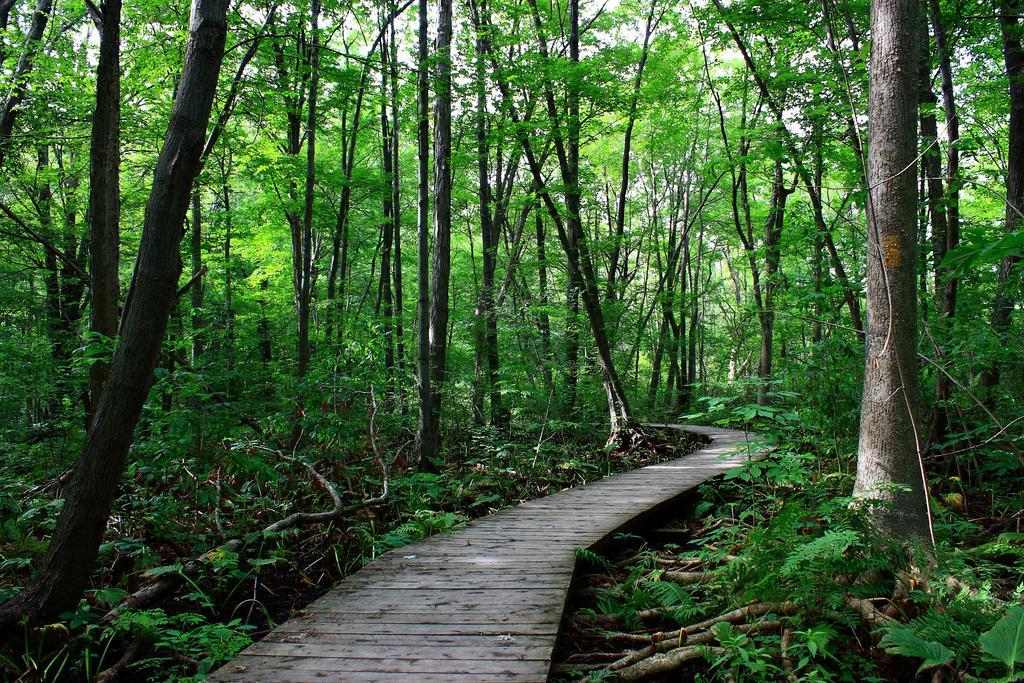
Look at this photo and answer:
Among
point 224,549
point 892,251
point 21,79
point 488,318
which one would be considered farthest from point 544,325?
point 21,79

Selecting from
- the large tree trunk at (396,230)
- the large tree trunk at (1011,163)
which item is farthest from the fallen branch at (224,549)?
the large tree trunk at (1011,163)

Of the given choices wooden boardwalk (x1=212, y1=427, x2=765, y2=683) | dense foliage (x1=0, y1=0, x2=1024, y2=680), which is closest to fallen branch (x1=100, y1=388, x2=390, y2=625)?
dense foliage (x1=0, y1=0, x2=1024, y2=680)

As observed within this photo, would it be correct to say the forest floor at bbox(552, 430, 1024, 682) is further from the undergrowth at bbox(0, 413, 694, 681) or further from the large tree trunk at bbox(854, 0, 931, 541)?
the undergrowth at bbox(0, 413, 694, 681)

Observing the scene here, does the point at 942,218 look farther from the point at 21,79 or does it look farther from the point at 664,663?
the point at 21,79

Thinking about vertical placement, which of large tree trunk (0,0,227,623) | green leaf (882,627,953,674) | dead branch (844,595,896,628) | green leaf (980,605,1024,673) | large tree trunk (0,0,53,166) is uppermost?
large tree trunk (0,0,53,166)

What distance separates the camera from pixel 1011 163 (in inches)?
231

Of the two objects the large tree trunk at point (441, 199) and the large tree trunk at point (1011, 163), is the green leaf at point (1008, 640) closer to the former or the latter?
the large tree trunk at point (1011, 163)

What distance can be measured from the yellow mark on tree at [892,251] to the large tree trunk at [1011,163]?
254 cm

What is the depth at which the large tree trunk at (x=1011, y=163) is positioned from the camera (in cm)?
548

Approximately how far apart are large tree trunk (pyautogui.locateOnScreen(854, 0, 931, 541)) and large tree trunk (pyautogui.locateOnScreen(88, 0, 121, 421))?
7173 millimetres

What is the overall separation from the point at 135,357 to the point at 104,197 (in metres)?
4.48

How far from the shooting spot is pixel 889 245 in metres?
3.63

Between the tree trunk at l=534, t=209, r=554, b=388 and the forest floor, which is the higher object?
the tree trunk at l=534, t=209, r=554, b=388

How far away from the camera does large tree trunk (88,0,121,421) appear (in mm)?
5945
